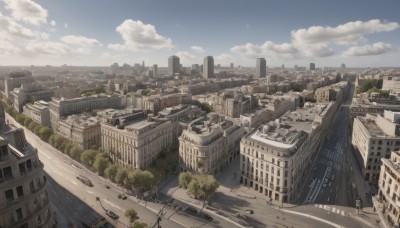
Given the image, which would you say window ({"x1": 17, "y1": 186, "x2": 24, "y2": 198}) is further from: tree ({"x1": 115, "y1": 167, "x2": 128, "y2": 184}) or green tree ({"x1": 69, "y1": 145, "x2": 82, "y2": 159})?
green tree ({"x1": 69, "y1": 145, "x2": 82, "y2": 159})

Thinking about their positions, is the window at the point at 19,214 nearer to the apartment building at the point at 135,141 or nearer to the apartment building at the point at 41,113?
the apartment building at the point at 135,141

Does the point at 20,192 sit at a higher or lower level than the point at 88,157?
higher

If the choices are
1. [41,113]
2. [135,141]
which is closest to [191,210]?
[135,141]

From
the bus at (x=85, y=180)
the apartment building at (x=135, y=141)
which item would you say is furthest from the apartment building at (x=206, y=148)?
the bus at (x=85, y=180)

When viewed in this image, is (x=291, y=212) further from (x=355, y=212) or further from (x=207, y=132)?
(x=207, y=132)

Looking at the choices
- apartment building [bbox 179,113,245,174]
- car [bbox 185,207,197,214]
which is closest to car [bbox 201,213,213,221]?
car [bbox 185,207,197,214]

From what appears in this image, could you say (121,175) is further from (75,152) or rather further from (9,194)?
(9,194)
